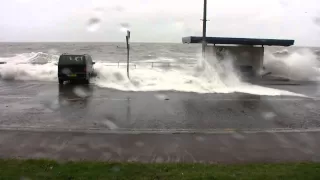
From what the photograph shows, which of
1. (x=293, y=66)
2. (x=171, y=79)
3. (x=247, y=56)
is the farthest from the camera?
(x=293, y=66)

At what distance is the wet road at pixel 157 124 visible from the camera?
7.13 meters

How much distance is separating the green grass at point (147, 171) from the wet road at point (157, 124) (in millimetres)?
702

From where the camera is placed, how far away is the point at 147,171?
18.3 feet

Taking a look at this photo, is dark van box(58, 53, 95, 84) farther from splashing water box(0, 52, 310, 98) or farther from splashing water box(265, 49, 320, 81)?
splashing water box(265, 49, 320, 81)

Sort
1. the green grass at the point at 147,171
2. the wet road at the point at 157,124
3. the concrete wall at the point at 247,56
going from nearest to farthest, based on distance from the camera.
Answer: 1. the green grass at the point at 147,171
2. the wet road at the point at 157,124
3. the concrete wall at the point at 247,56

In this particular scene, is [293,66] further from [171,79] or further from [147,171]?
[147,171]

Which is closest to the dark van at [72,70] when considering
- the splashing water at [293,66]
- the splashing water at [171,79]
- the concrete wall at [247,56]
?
the splashing water at [171,79]

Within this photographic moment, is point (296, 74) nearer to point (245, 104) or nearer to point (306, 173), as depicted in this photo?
point (245, 104)

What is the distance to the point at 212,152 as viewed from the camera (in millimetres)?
7117

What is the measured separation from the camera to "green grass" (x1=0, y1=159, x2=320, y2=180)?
5257 mm

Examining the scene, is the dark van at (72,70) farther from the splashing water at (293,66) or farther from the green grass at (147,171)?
the splashing water at (293,66)

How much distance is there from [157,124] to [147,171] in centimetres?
A: 424

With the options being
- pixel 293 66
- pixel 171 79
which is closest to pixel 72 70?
pixel 171 79

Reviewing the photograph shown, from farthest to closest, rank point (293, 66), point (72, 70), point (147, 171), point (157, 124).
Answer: point (293, 66) → point (72, 70) → point (157, 124) → point (147, 171)
